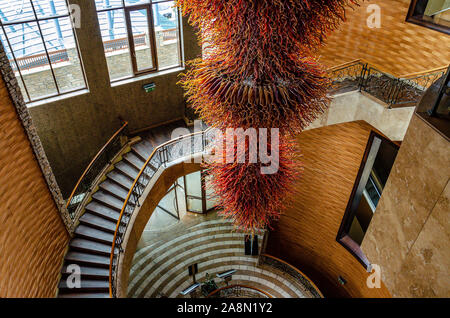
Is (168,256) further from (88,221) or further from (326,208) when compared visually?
(326,208)

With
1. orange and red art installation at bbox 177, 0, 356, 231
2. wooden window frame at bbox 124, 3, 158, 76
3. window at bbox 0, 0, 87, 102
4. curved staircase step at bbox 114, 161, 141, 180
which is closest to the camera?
orange and red art installation at bbox 177, 0, 356, 231

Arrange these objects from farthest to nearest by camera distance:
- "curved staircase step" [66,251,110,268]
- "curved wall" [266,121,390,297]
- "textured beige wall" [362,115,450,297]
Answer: "curved wall" [266,121,390,297] < "curved staircase step" [66,251,110,268] < "textured beige wall" [362,115,450,297]

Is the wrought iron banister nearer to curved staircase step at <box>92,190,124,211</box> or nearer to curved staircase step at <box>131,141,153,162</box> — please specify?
curved staircase step at <box>92,190,124,211</box>

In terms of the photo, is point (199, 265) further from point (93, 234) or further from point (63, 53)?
point (63, 53)

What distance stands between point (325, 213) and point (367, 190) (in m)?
1.45

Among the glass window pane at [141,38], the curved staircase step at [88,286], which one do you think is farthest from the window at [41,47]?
the curved staircase step at [88,286]

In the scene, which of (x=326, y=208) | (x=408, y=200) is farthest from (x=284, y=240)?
(x=408, y=200)

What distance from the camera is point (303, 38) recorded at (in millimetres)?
3102

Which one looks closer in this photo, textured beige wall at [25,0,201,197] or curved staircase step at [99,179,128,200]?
textured beige wall at [25,0,201,197]

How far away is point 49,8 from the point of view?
6.65 meters

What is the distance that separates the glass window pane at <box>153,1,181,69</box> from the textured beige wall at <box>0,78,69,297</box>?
4.26 metres

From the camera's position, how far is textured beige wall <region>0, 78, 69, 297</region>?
4773 mm

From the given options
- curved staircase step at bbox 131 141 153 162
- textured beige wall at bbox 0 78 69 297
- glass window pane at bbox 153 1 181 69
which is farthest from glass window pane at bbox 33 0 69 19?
curved staircase step at bbox 131 141 153 162
